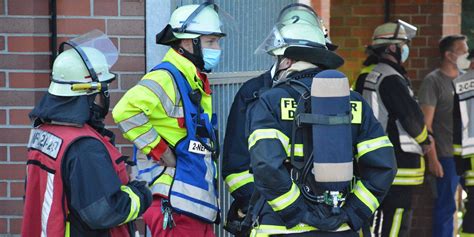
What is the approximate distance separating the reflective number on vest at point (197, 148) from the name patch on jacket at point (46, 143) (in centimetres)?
117

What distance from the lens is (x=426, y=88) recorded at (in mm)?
9672

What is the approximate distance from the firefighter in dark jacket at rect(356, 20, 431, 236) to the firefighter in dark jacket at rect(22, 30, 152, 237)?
12.5 ft

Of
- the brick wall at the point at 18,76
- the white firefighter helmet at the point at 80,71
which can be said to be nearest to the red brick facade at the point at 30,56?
the brick wall at the point at 18,76

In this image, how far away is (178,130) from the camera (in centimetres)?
579

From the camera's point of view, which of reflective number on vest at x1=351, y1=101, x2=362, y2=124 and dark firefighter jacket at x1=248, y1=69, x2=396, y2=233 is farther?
reflective number on vest at x1=351, y1=101, x2=362, y2=124

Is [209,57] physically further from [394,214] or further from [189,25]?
[394,214]

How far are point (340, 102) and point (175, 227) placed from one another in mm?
1411

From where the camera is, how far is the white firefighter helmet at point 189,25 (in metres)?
5.92

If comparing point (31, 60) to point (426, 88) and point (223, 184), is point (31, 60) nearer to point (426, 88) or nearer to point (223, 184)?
point (223, 184)

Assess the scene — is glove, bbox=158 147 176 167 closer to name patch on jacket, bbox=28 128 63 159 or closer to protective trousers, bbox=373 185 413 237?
name patch on jacket, bbox=28 128 63 159

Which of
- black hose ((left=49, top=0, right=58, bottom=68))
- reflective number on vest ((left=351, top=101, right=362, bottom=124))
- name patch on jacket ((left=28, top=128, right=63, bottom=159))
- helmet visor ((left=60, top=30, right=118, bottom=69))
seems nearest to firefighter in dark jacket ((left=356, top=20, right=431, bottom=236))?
reflective number on vest ((left=351, top=101, right=362, bottom=124))

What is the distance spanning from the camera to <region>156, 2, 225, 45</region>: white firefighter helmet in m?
5.92

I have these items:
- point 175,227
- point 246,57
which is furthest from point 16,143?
point 246,57

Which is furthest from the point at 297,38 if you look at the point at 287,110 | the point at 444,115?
the point at 444,115
